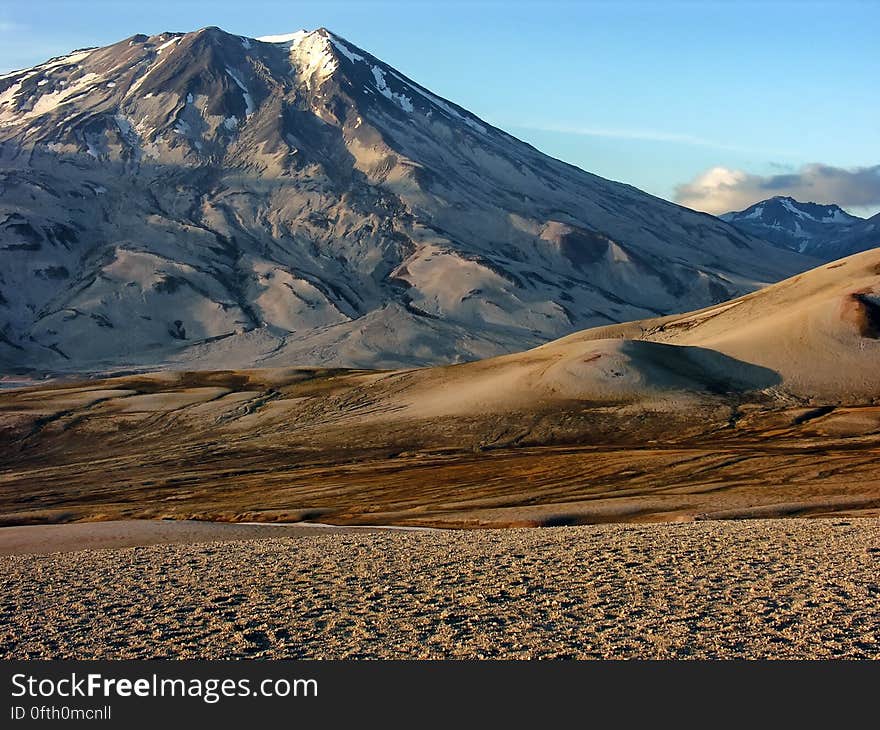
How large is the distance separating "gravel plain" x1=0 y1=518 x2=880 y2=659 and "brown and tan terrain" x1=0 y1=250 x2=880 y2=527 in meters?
12.6

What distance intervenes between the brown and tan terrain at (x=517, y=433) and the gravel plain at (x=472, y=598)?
41.4ft

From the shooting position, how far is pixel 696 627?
1934 centimetres

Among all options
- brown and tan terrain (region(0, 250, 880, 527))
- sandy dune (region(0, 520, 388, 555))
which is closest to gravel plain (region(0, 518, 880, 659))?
sandy dune (region(0, 520, 388, 555))

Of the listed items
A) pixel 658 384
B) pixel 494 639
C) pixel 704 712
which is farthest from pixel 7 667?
pixel 658 384

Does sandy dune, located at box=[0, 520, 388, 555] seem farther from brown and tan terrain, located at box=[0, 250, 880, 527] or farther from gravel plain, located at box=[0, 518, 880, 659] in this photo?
brown and tan terrain, located at box=[0, 250, 880, 527]

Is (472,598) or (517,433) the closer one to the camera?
(472,598)

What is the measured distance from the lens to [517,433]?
82688mm

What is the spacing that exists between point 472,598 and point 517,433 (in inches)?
2379

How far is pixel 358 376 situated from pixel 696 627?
315ft

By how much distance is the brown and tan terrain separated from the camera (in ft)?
171

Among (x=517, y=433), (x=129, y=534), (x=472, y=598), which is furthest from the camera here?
(x=517, y=433)

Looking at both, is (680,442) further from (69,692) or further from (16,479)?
(69,692)

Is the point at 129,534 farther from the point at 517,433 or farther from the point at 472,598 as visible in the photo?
the point at 517,433

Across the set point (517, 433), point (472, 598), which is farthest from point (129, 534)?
point (517, 433)
